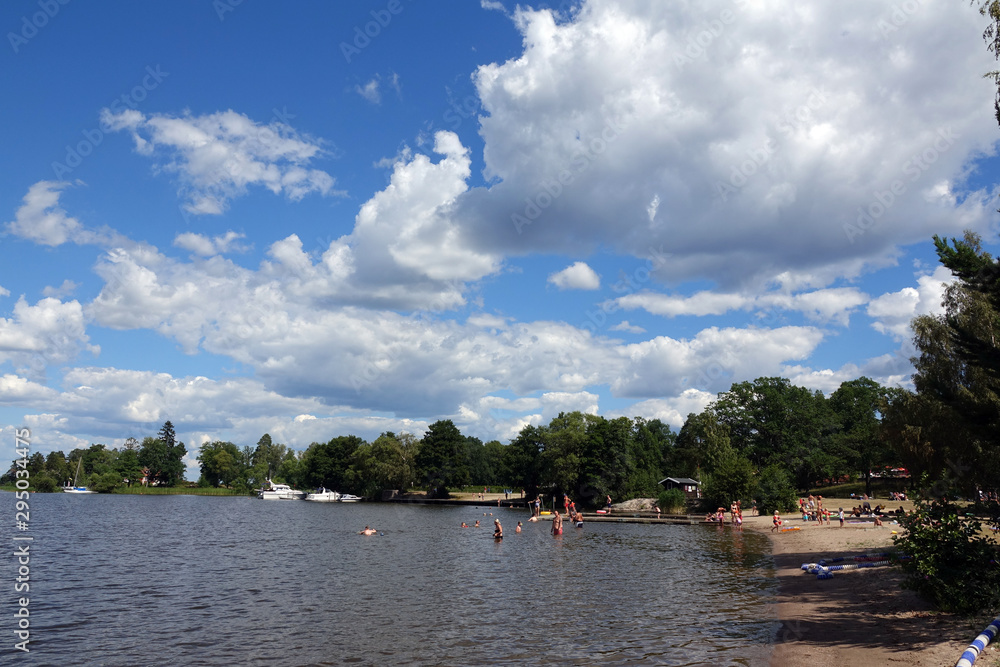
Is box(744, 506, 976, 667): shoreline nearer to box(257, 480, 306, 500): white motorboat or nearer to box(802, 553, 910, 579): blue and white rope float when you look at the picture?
box(802, 553, 910, 579): blue and white rope float

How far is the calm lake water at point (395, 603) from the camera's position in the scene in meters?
16.4

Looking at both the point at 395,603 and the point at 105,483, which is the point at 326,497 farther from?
the point at 395,603

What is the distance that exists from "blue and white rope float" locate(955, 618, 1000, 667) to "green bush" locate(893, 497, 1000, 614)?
9.90 ft

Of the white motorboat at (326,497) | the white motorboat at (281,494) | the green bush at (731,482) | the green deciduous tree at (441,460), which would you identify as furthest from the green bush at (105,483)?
the green bush at (731,482)

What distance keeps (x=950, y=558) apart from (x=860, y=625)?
9.66 feet

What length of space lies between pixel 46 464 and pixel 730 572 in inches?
7917

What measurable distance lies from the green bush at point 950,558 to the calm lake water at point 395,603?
444 centimetres

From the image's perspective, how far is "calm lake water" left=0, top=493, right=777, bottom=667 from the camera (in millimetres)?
16422

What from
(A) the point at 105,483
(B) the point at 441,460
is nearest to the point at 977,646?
(B) the point at 441,460

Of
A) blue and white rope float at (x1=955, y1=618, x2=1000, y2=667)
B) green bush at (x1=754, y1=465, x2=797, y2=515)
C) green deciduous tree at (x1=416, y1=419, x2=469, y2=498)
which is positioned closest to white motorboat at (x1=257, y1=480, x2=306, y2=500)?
green deciduous tree at (x1=416, y1=419, x2=469, y2=498)

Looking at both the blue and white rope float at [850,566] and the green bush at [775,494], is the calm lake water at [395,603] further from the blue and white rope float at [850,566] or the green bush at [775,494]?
the green bush at [775,494]

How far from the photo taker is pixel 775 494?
64875mm

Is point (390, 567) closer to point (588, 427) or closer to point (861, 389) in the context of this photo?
point (588, 427)

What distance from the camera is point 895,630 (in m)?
15.4
